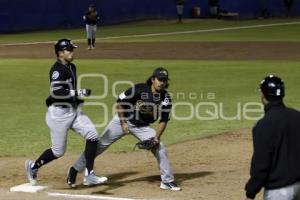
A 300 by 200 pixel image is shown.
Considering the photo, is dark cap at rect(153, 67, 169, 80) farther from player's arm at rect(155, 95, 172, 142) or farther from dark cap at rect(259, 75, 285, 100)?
dark cap at rect(259, 75, 285, 100)

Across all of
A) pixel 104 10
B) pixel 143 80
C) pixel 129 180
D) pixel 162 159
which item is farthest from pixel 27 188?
pixel 104 10

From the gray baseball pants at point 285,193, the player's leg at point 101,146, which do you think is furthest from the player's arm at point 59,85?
the gray baseball pants at point 285,193

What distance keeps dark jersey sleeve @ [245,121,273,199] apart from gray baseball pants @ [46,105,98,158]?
337cm

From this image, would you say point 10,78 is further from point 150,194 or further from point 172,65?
point 150,194

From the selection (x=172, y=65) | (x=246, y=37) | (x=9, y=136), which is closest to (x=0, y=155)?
(x=9, y=136)

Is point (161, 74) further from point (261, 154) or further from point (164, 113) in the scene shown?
point (261, 154)

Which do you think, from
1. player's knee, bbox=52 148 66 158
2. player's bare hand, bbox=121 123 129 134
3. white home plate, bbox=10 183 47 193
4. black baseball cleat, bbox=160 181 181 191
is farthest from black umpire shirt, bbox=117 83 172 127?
white home plate, bbox=10 183 47 193

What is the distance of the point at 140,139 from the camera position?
8.22 meters

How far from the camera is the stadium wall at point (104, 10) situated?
46719 mm

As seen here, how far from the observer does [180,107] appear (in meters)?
15.7

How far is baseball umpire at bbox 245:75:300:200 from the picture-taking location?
5031 mm

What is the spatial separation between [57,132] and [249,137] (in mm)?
4730

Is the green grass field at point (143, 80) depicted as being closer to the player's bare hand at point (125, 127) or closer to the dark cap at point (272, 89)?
the player's bare hand at point (125, 127)

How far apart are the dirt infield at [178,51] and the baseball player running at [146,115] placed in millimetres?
18881
